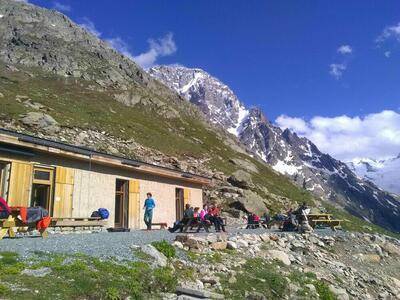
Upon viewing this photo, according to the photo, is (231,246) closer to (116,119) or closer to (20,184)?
(20,184)

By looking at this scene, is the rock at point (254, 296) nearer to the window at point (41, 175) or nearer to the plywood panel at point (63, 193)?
the plywood panel at point (63, 193)

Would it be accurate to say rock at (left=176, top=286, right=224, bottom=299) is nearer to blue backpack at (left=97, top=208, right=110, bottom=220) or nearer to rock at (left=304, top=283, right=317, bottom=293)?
rock at (left=304, top=283, right=317, bottom=293)

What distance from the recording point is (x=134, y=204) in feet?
86.3

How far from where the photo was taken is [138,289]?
9.38 m

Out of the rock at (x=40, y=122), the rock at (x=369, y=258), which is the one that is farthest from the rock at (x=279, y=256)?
the rock at (x=40, y=122)

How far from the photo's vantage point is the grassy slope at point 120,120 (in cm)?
6544

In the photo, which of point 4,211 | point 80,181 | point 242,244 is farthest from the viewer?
point 80,181

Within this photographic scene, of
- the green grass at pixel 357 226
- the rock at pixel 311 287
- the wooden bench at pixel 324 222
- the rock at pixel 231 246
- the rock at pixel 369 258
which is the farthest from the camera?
the green grass at pixel 357 226

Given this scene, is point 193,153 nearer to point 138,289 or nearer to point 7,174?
point 7,174

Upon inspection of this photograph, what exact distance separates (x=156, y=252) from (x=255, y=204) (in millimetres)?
34172

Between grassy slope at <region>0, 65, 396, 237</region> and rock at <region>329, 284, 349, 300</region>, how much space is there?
122ft

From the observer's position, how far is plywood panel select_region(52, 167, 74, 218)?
824 inches

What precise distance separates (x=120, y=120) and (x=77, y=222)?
60538 mm

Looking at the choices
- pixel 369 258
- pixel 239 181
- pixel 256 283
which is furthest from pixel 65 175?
pixel 239 181
